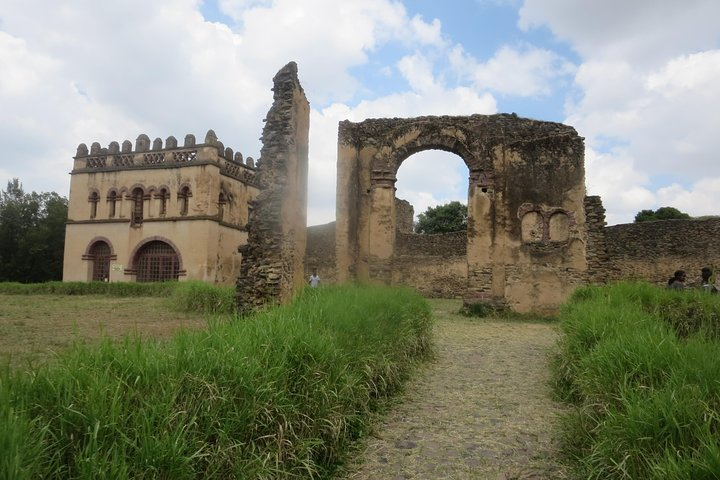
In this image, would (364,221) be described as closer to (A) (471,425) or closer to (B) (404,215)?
(A) (471,425)

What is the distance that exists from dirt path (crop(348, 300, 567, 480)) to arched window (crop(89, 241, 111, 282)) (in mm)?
23578

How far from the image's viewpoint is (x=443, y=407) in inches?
198

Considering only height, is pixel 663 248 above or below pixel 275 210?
above

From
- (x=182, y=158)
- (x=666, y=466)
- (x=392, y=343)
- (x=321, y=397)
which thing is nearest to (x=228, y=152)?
(x=182, y=158)

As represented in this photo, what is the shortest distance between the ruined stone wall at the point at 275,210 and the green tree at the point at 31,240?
92.5 ft

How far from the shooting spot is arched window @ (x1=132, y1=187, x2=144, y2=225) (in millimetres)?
25922

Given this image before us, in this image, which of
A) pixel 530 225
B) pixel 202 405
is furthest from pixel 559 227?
pixel 202 405

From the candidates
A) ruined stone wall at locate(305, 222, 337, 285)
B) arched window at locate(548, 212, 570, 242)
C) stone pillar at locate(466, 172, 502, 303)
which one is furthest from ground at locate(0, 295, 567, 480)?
ruined stone wall at locate(305, 222, 337, 285)

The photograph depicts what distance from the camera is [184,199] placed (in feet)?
83.1

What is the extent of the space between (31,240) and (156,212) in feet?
38.8

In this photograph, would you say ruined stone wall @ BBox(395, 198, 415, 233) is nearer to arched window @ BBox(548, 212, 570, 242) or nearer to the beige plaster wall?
the beige plaster wall

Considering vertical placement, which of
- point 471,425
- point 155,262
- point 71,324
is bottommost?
point 471,425

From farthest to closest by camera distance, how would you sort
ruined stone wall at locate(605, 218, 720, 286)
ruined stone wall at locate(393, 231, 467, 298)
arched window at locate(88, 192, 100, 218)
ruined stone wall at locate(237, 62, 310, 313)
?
arched window at locate(88, 192, 100, 218), ruined stone wall at locate(393, 231, 467, 298), ruined stone wall at locate(605, 218, 720, 286), ruined stone wall at locate(237, 62, 310, 313)

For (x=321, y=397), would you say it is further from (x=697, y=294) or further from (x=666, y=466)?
(x=697, y=294)
